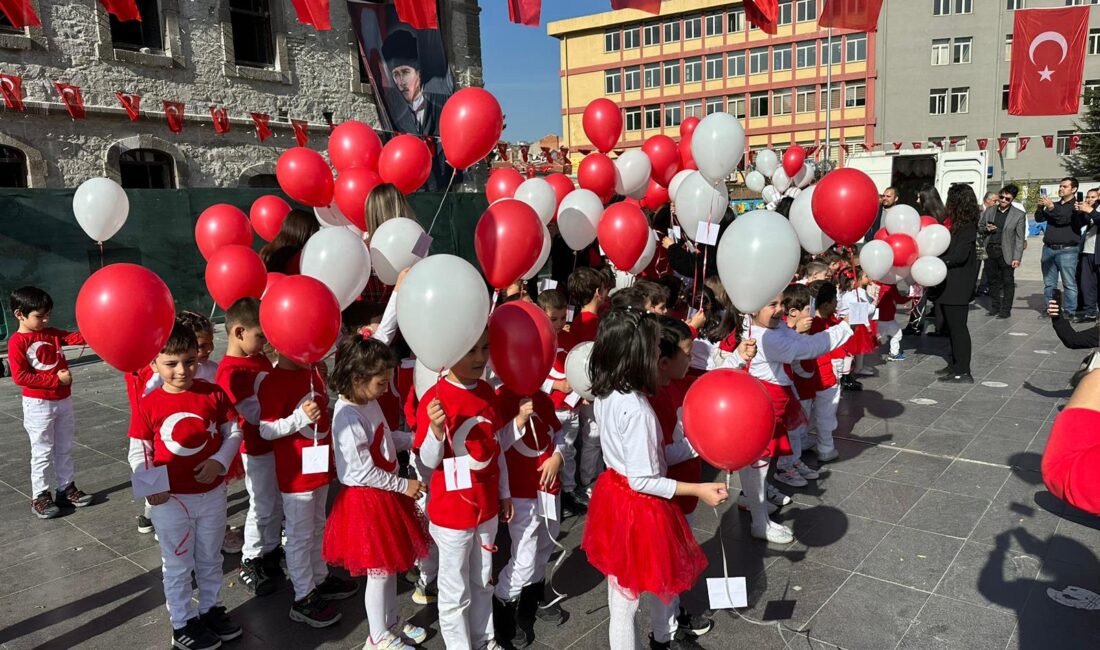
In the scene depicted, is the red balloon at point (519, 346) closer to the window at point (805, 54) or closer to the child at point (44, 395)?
the child at point (44, 395)

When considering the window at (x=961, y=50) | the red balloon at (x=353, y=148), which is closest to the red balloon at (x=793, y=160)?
the red balloon at (x=353, y=148)

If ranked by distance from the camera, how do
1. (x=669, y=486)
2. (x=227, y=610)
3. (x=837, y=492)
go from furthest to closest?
1. (x=837, y=492)
2. (x=227, y=610)
3. (x=669, y=486)

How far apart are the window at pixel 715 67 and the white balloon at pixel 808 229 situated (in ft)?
140

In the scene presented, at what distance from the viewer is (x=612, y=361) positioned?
2482 millimetres

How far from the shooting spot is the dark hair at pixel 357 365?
2.77 m

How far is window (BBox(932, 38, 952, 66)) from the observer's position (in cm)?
3675

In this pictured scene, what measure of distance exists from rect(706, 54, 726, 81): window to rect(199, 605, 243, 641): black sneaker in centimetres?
4589

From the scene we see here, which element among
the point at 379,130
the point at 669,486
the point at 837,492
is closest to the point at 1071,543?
the point at 837,492

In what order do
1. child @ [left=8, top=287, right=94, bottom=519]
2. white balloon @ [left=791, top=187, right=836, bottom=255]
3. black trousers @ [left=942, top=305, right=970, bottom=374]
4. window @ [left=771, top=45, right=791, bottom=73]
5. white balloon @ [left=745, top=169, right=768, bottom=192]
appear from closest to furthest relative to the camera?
child @ [left=8, top=287, right=94, bottom=519]
white balloon @ [left=791, top=187, right=836, bottom=255]
black trousers @ [left=942, top=305, right=970, bottom=374]
white balloon @ [left=745, top=169, right=768, bottom=192]
window @ [left=771, top=45, right=791, bottom=73]

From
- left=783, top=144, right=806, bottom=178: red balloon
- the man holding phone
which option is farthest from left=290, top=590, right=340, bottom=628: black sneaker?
the man holding phone

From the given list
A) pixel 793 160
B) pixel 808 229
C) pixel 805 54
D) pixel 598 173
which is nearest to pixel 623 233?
pixel 808 229

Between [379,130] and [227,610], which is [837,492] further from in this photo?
[379,130]

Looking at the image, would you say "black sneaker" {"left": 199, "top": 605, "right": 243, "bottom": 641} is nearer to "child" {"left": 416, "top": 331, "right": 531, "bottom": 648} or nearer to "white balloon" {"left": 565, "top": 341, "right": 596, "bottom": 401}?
"child" {"left": 416, "top": 331, "right": 531, "bottom": 648}

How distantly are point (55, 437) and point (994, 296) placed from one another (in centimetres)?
1140
